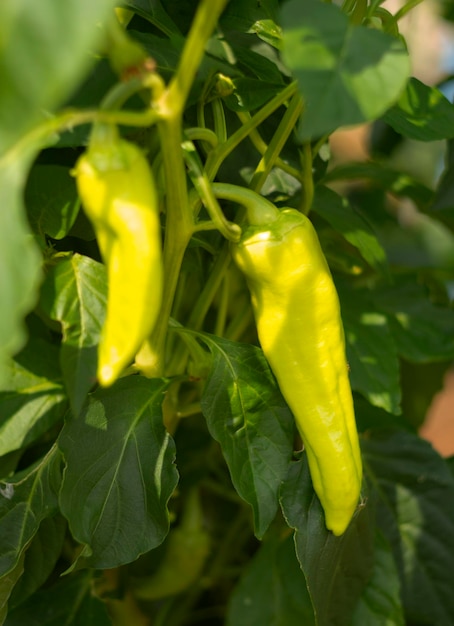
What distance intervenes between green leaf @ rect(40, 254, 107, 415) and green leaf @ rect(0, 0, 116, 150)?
7.2 inches

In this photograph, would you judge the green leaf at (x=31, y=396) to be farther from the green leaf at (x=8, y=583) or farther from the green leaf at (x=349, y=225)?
the green leaf at (x=349, y=225)

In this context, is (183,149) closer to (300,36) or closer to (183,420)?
(300,36)

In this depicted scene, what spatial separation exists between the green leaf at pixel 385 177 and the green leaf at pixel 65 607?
1.47 feet

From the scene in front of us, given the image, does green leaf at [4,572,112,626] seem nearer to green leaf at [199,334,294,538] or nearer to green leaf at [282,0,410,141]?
green leaf at [199,334,294,538]

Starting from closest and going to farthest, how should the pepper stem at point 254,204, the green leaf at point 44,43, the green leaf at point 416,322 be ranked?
the green leaf at point 44,43, the pepper stem at point 254,204, the green leaf at point 416,322

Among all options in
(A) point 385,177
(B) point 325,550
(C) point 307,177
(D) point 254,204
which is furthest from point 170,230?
(A) point 385,177

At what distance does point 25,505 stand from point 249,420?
0.19 metres

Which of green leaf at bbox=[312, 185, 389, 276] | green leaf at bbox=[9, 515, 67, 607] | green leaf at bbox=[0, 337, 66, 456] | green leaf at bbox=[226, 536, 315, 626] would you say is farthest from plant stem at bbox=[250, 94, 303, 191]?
green leaf at bbox=[226, 536, 315, 626]

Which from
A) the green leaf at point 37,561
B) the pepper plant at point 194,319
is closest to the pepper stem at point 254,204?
the pepper plant at point 194,319

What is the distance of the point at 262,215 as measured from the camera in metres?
0.52

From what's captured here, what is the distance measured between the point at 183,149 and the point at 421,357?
437 millimetres

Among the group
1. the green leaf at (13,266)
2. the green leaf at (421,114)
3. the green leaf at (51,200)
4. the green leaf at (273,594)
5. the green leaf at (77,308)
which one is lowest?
the green leaf at (273,594)

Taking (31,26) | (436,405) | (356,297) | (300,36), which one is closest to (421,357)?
(356,297)

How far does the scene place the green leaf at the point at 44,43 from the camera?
0.32 meters
